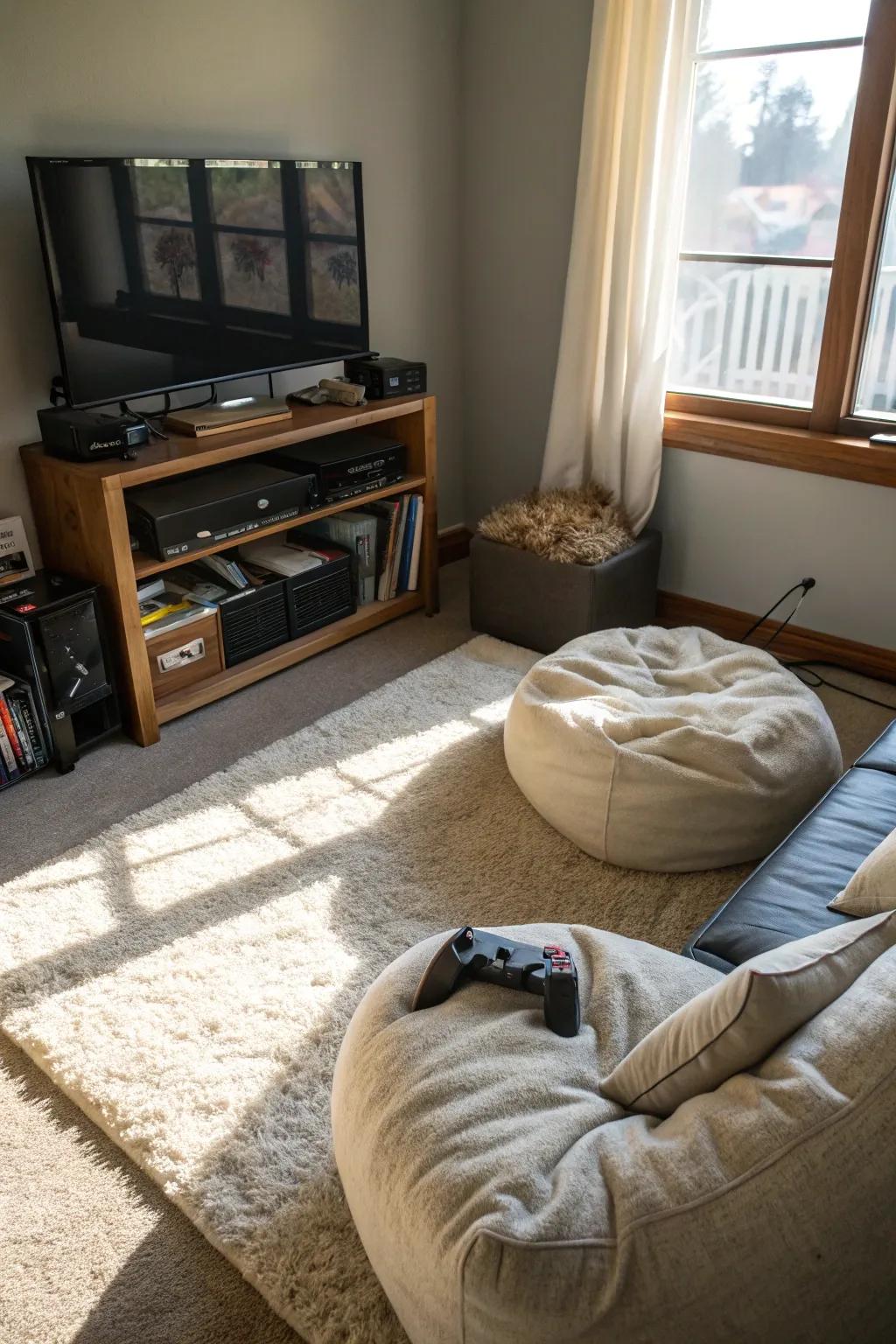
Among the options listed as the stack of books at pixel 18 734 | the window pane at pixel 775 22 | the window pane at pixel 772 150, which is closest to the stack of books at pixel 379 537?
the stack of books at pixel 18 734

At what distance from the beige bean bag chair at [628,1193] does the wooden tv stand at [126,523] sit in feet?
5.26

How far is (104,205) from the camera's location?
2.45m

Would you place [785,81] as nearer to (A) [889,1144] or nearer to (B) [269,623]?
(B) [269,623]

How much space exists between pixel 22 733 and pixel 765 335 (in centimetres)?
241

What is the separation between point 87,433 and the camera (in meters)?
2.46

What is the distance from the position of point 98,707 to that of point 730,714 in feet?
5.31

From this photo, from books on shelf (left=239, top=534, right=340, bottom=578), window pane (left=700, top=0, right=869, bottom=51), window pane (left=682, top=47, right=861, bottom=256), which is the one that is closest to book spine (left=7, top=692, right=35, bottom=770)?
books on shelf (left=239, top=534, right=340, bottom=578)

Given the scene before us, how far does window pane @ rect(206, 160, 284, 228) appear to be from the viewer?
267 cm

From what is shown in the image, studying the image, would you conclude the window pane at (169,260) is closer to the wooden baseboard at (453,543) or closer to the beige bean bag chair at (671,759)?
the beige bean bag chair at (671,759)

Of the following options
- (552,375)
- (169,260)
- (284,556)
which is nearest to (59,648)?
(284,556)

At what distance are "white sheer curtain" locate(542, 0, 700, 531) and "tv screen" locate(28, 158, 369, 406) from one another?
713mm

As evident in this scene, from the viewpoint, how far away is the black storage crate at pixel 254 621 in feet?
9.53

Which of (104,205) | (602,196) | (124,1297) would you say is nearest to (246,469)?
(104,205)

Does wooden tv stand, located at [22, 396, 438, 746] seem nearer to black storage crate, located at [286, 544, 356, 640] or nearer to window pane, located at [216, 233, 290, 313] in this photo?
black storage crate, located at [286, 544, 356, 640]
